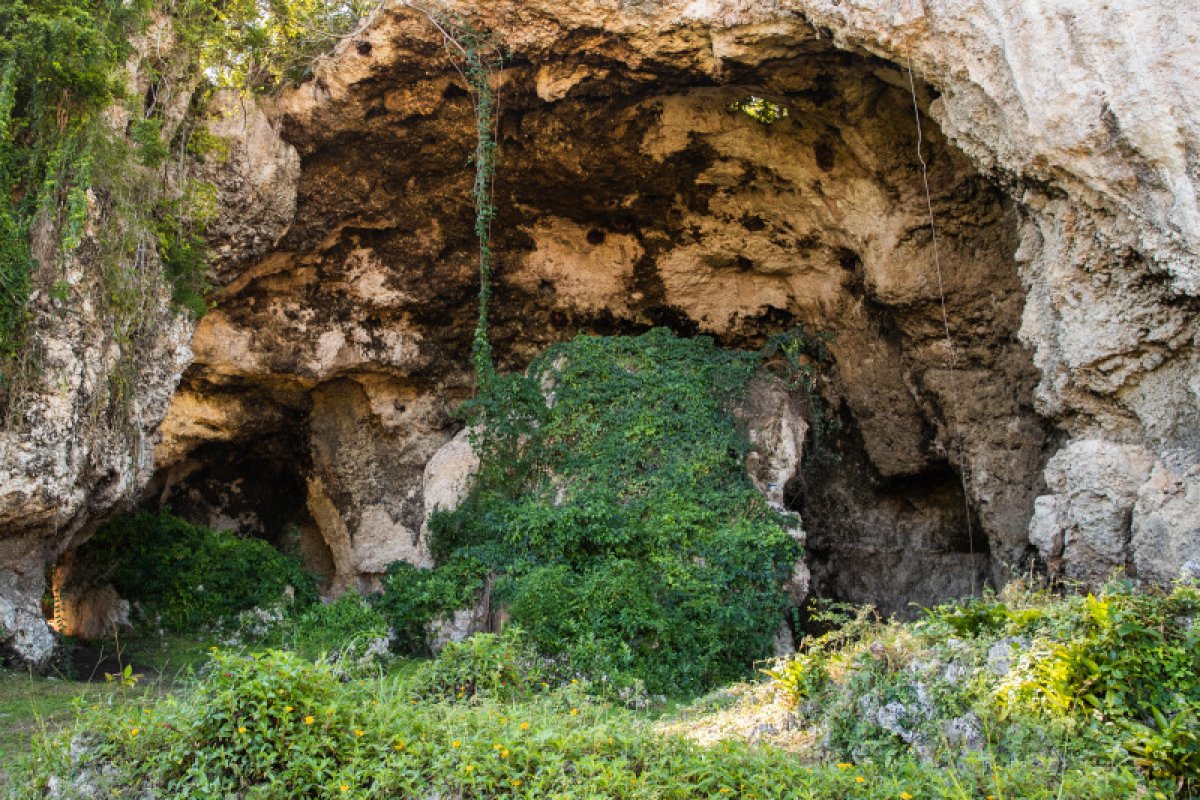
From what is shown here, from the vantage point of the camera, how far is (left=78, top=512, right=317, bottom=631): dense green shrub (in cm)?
984

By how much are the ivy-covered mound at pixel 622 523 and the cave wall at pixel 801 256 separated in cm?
124

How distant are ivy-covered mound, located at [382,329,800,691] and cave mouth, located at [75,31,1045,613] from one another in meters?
1.29

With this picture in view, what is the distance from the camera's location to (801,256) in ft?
35.7

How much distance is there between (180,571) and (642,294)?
593cm

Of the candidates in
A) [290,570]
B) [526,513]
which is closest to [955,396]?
[526,513]

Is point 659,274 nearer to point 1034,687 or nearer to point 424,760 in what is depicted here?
point 1034,687

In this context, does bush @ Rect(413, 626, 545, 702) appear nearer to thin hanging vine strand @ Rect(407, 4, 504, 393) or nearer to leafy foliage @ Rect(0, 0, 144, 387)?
leafy foliage @ Rect(0, 0, 144, 387)

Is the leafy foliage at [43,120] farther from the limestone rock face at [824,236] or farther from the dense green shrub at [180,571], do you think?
the dense green shrub at [180,571]

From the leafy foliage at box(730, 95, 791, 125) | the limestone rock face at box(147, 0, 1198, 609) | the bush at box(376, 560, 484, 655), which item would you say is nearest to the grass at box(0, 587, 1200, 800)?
the limestone rock face at box(147, 0, 1198, 609)

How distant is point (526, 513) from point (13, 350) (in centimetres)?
423

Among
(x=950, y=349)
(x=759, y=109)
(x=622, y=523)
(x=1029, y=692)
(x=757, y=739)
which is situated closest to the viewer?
(x=1029, y=692)

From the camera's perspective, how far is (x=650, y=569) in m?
8.41

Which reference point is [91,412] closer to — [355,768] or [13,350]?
[13,350]

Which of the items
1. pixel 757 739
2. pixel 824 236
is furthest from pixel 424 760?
pixel 824 236
